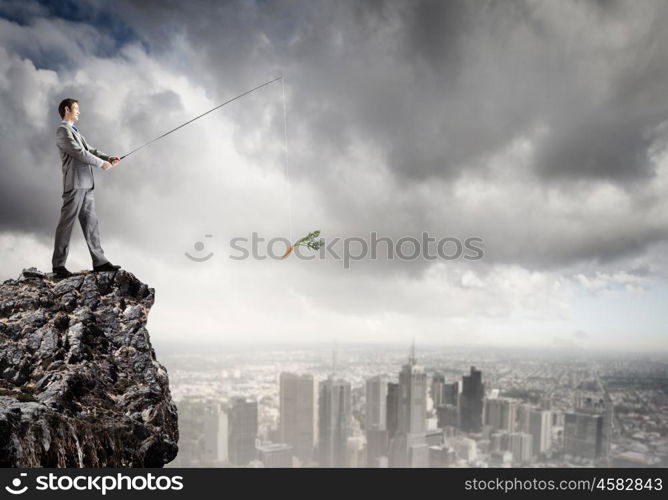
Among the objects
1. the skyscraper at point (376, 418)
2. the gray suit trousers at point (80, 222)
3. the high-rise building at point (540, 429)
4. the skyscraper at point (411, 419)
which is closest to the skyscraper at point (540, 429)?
the high-rise building at point (540, 429)

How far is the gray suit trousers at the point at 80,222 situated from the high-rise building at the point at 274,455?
50.2 feet

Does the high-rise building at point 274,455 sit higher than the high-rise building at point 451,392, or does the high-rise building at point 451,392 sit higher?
the high-rise building at point 451,392

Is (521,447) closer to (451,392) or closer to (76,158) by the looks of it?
(451,392)

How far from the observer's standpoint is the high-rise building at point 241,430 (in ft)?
60.6

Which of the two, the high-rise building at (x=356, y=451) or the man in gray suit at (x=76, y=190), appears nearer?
the man in gray suit at (x=76, y=190)

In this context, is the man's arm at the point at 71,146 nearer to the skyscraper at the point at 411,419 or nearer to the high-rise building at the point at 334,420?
the high-rise building at the point at 334,420

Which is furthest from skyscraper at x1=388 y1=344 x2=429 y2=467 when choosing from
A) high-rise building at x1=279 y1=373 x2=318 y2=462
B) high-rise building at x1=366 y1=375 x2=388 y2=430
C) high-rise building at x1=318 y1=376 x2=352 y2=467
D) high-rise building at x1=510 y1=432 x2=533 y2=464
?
high-rise building at x1=279 y1=373 x2=318 y2=462

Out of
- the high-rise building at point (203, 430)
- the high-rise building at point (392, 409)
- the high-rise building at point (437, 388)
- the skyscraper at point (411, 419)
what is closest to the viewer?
the high-rise building at point (203, 430)

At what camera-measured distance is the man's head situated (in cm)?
496

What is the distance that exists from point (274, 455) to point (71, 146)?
16377mm

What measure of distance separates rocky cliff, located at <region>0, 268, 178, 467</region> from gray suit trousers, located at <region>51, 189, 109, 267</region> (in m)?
0.21
